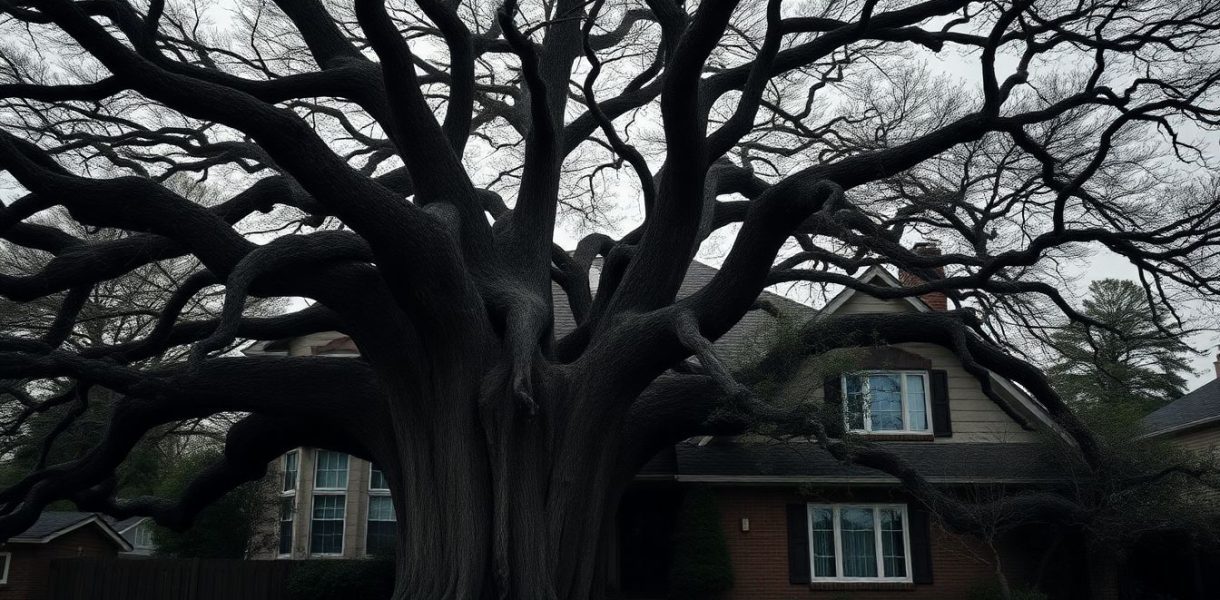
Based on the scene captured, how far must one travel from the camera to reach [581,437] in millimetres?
11258

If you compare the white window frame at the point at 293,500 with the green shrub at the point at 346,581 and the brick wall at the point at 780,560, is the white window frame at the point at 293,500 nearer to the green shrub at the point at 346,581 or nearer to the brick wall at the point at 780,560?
the green shrub at the point at 346,581

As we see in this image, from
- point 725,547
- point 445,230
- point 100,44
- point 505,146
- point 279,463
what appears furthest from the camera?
point 279,463

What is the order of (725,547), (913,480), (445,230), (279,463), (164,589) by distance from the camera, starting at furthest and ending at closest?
1. (279,463)
2. (164,589)
3. (725,547)
4. (913,480)
5. (445,230)

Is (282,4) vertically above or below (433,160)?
above

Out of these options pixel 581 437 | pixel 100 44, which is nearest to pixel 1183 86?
pixel 581 437

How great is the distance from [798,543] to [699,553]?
1873 millimetres

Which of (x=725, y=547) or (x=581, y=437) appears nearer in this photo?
(x=581, y=437)

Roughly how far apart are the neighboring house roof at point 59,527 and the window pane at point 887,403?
54.3 ft

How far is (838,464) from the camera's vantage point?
54.7 ft

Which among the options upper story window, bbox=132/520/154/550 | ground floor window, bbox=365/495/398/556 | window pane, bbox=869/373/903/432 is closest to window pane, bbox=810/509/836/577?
window pane, bbox=869/373/903/432

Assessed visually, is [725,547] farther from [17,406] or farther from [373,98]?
[17,406]

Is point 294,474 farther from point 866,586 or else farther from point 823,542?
point 866,586

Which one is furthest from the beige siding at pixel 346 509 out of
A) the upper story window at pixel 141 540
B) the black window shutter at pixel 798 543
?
the upper story window at pixel 141 540

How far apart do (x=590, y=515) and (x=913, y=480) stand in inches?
139
